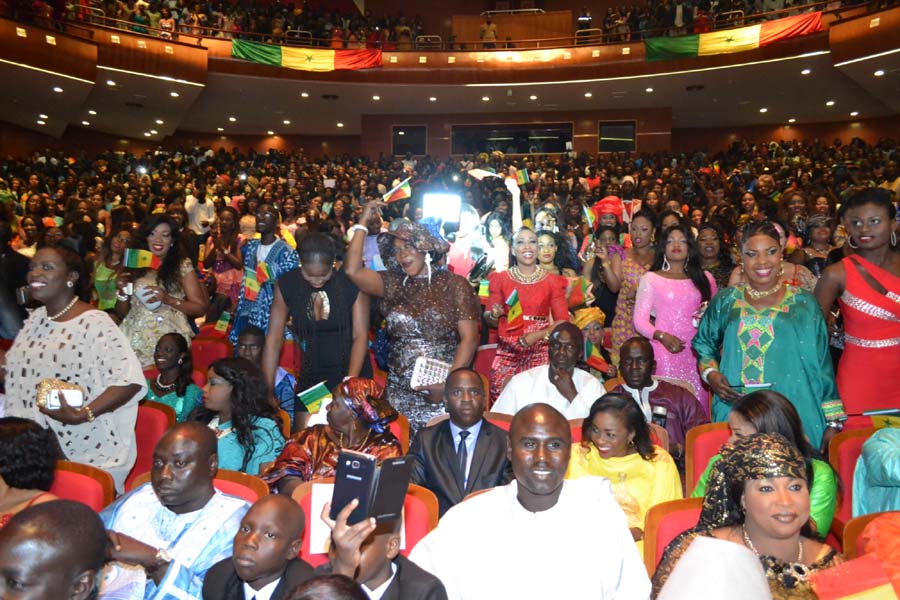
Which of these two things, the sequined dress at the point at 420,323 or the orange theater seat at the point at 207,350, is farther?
the orange theater seat at the point at 207,350

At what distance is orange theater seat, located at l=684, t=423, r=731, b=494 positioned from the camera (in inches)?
133

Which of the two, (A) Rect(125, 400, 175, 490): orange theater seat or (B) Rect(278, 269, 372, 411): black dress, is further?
(B) Rect(278, 269, 372, 411): black dress

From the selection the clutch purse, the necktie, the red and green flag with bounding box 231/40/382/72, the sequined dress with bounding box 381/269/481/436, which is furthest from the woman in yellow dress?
the red and green flag with bounding box 231/40/382/72

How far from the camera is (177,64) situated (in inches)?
748

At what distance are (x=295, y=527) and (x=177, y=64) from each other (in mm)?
Answer: 18728

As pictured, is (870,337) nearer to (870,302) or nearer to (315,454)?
(870,302)

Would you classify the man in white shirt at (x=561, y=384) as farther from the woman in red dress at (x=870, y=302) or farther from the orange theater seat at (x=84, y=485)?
the orange theater seat at (x=84, y=485)

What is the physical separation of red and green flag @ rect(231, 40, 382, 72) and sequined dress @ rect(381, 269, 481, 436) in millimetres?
17289

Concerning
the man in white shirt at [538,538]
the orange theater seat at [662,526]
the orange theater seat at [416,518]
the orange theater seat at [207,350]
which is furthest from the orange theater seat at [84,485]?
the orange theater seat at [207,350]

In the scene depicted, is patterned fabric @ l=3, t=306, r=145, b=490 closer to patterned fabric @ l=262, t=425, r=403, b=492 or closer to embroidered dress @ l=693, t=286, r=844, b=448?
patterned fabric @ l=262, t=425, r=403, b=492

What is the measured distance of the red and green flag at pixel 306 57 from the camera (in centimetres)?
1981

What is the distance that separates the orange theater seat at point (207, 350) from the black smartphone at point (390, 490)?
12.5 feet

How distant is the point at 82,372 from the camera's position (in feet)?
11.0

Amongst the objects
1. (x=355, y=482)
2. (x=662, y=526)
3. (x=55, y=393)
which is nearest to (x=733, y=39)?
(x=662, y=526)
